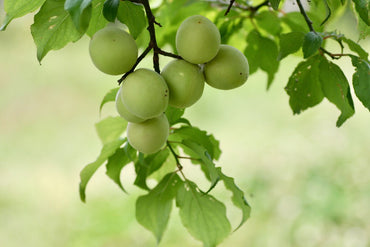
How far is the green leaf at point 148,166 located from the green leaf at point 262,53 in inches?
8.2

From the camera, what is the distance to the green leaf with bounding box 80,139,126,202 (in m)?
0.68

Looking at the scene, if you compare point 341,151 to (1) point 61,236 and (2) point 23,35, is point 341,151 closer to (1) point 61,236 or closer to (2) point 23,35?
(1) point 61,236

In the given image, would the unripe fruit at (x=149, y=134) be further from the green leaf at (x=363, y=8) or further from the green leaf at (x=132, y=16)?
the green leaf at (x=363, y=8)

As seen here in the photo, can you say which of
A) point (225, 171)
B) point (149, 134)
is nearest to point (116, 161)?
point (149, 134)

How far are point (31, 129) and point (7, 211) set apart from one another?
961mm

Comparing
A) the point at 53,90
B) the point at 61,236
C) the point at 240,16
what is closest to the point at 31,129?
the point at 53,90

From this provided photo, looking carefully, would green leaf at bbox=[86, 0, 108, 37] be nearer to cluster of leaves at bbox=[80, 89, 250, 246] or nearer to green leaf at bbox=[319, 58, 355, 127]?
cluster of leaves at bbox=[80, 89, 250, 246]

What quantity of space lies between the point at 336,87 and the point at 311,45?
10 centimetres

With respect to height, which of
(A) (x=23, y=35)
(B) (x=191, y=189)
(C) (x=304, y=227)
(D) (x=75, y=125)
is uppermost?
(B) (x=191, y=189)

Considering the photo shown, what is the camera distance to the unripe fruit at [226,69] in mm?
547

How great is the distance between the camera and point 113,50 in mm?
512

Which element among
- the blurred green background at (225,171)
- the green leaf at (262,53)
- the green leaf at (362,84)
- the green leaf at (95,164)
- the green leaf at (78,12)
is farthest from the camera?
the blurred green background at (225,171)

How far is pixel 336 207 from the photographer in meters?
2.02

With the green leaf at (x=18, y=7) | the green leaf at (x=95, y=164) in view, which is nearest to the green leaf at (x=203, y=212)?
the green leaf at (x=95, y=164)
